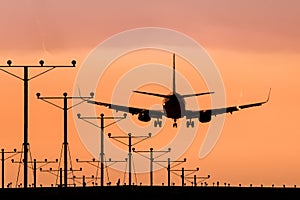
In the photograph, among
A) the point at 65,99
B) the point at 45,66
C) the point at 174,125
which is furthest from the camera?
the point at 174,125

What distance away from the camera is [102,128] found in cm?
19888
